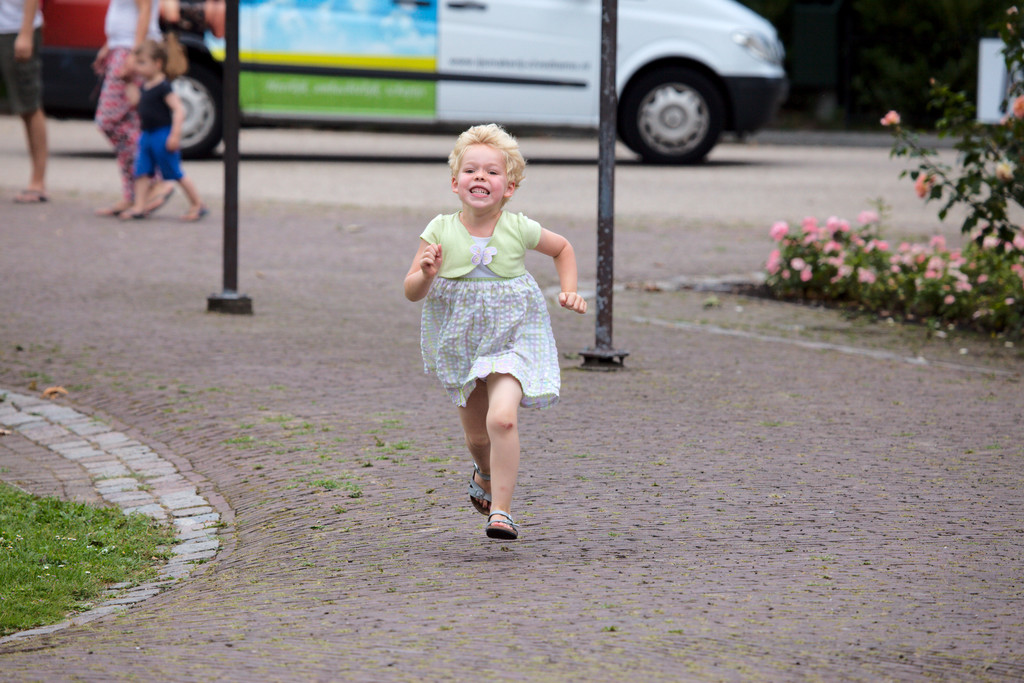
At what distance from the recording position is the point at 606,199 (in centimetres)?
639

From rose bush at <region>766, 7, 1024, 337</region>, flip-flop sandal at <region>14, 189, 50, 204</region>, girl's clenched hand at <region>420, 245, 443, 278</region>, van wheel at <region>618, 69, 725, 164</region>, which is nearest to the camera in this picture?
girl's clenched hand at <region>420, 245, 443, 278</region>

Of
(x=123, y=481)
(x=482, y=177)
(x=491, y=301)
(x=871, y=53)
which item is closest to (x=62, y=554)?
(x=123, y=481)

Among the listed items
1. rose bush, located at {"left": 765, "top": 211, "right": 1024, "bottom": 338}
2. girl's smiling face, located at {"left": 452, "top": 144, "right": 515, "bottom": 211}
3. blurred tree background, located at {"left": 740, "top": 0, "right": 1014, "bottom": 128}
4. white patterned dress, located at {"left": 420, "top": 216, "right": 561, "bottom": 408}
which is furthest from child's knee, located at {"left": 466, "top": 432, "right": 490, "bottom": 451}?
blurred tree background, located at {"left": 740, "top": 0, "right": 1014, "bottom": 128}

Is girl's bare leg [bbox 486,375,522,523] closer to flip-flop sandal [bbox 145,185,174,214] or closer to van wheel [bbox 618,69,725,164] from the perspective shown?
flip-flop sandal [bbox 145,185,174,214]

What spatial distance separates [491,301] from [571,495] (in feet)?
2.38

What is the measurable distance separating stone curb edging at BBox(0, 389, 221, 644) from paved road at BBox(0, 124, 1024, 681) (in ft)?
0.31

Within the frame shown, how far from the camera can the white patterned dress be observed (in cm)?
398

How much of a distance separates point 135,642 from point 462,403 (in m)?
1.19

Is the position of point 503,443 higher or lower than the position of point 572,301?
lower

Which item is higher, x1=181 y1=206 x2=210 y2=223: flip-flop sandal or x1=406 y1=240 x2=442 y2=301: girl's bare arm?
x1=406 y1=240 x2=442 y2=301: girl's bare arm

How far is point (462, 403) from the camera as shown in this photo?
4090mm

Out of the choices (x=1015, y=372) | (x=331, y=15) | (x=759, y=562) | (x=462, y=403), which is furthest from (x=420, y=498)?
(x=331, y=15)

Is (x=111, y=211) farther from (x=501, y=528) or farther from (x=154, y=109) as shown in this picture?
(x=501, y=528)

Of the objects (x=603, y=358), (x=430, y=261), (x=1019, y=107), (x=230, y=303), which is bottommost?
(x=603, y=358)
